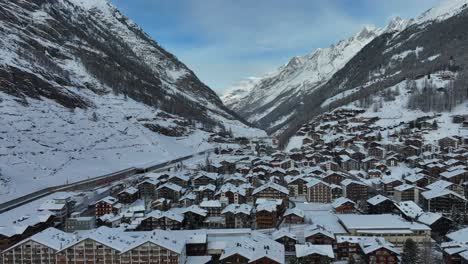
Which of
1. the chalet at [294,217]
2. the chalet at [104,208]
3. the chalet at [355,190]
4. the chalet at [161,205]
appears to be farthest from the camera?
the chalet at [355,190]

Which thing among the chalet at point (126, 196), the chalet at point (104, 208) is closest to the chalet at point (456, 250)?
the chalet at point (104, 208)

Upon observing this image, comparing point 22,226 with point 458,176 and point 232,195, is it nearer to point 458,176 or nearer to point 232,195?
point 232,195

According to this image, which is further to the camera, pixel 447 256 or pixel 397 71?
pixel 397 71

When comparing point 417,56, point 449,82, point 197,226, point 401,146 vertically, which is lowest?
point 197,226

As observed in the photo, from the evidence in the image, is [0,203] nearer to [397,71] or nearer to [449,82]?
[449,82]

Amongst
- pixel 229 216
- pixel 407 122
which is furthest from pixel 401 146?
pixel 229 216

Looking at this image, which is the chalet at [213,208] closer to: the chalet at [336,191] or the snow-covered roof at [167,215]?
the snow-covered roof at [167,215]
